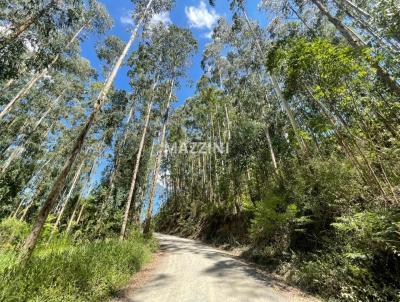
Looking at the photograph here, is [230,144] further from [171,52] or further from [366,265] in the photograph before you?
[366,265]

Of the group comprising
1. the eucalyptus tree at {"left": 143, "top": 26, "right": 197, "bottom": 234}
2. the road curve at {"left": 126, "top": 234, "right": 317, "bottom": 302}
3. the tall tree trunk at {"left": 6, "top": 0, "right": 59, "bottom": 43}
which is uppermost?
the eucalyptus tree at {"left": 143, "top": 26, "right": 197, "bottom": 234}

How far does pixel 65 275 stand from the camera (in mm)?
4926

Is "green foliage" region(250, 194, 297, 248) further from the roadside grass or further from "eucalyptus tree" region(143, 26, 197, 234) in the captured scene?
"eucalyptus tree" region(143, 26, 197, 234)

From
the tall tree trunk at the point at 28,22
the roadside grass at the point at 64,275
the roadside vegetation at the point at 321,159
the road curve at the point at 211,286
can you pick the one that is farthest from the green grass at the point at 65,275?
the tall tree trunk at the point at 28,22

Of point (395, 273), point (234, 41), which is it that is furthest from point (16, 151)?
point (395, 273)

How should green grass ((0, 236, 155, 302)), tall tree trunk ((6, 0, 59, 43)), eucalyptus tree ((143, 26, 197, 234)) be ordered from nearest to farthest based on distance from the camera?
green grass ((0, 236, 155, 302)) < tall tree trunk ((6, 0, 59, 43)) < eucalyptus tree ((143, 26, 197, 234))

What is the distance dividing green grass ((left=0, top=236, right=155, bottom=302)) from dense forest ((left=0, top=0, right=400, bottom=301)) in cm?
3

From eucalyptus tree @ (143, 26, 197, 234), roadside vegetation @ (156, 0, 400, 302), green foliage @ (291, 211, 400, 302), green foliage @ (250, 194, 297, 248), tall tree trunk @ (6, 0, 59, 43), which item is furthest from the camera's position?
eucalyptus tree @ (143, 26, 197, 234)

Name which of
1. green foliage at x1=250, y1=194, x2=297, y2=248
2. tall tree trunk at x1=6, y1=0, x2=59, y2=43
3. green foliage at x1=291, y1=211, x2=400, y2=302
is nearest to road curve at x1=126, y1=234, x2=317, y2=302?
green foliage at x1=291, y1=211, x2=400, y2=302

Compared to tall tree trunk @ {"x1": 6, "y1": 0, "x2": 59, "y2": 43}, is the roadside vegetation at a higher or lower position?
lower

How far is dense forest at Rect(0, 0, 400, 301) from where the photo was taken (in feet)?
17.9

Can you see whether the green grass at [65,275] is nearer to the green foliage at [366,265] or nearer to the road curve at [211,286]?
the road curve at [211,286]

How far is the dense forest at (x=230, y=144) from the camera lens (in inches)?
215

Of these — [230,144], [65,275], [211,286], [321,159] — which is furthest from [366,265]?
[230,144]
